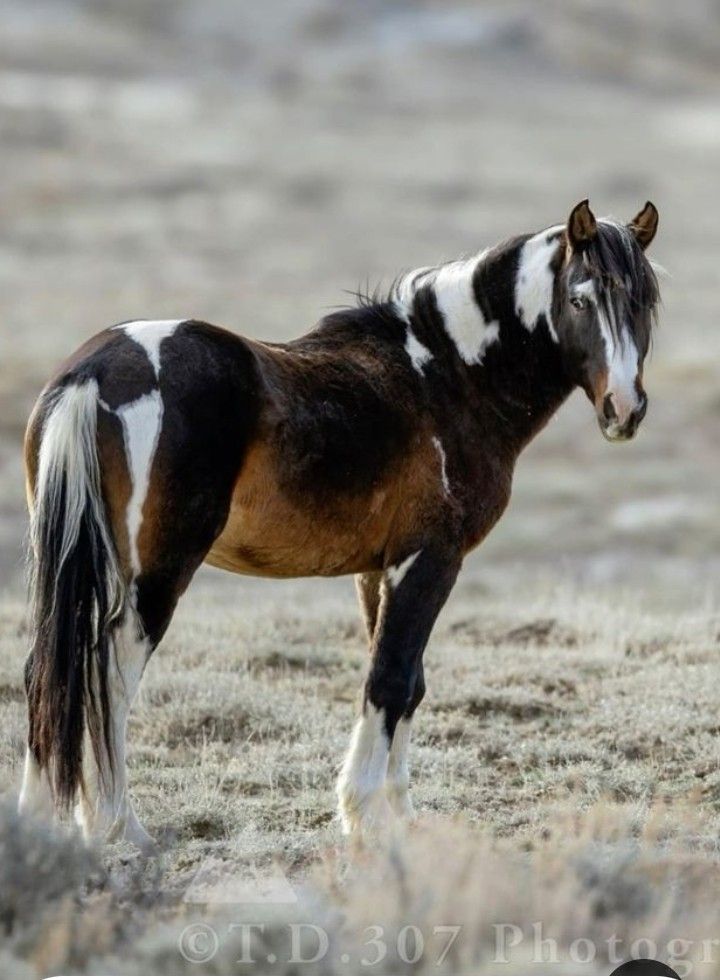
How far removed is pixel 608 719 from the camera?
770cm

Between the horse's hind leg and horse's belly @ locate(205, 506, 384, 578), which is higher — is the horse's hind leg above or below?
below

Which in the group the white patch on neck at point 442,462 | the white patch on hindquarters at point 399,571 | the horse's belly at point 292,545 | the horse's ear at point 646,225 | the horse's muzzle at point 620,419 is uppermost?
the horse's ear at point 646,225

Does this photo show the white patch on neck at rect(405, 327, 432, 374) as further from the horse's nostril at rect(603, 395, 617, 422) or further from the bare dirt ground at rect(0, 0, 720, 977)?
the bare dirt ground at rect(0, 0, 720, 977)

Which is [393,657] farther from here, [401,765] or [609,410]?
[609,410]

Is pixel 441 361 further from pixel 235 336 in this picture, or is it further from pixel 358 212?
pixel 358 212

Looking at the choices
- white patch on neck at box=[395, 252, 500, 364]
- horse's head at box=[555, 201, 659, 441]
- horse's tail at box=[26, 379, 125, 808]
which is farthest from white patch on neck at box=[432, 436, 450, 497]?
horse's tail at box=[26, 379, 125, 808]

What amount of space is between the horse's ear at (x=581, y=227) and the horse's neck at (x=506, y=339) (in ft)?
1.24

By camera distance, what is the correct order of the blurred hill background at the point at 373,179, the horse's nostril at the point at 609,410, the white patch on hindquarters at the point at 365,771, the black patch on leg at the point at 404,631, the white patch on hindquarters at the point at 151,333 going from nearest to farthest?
the white patch on hindquarters at the point at 151,333 < the horse's nostril at the point at 609,410 < the white patch on hindquarters at the point at 365,771 < the black patch on leg at the point at 404,631 < the blurred hill background at the point at 373,179

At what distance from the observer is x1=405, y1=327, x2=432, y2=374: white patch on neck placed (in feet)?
21.0

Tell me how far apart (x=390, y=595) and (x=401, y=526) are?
293 mm

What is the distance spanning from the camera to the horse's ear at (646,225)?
6.44 meters

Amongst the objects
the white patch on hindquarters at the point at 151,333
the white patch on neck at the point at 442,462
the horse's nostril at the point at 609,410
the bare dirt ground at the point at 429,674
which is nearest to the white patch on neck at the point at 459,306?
the white patch on neck at the point at 442,462

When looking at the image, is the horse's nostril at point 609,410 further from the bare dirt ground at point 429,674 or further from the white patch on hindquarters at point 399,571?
the bare dirt ground at point 429,674

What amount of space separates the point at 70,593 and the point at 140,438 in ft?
2.03
